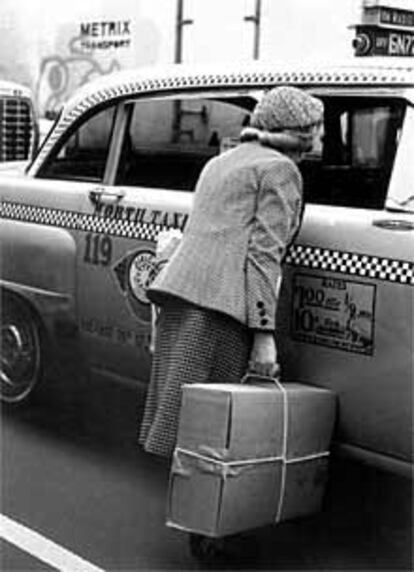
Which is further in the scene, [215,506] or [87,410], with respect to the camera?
[87,410]

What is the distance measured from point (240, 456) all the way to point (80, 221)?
190cm

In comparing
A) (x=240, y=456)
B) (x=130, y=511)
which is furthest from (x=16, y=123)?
(x=240, y=456)

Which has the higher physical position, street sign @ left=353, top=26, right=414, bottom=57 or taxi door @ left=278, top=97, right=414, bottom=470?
street sign @ left=353, top=26, right=414, bottom=57

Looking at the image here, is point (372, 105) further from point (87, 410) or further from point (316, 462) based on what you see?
point (87, 410)

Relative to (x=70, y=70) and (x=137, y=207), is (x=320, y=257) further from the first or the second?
(x=70, y=70)

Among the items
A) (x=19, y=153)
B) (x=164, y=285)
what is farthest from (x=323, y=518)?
(x=19, y=153)

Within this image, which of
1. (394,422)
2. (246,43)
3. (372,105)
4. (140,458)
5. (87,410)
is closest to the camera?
(394,422)

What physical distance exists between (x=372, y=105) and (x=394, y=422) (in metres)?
1.22

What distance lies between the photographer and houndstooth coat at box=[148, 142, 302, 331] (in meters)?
4.20

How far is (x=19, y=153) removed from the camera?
34.6 feet

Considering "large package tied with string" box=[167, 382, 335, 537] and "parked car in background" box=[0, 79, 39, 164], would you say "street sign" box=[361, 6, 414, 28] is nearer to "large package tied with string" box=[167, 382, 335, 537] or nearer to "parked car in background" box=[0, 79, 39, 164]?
"parked car in background" box=[0, 79, 39, 164]

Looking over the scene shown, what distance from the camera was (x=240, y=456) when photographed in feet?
13.2

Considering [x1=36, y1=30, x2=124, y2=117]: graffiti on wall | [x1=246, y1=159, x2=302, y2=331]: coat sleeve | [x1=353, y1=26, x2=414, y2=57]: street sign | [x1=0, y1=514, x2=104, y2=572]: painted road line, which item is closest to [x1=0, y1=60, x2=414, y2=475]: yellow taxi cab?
[x1=246, y1=159, x2=302, y2=331]: coat sleeve

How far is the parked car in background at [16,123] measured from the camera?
10.2 metres
